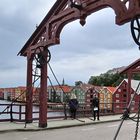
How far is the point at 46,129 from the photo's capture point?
19203 mm

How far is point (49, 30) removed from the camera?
19766 mm

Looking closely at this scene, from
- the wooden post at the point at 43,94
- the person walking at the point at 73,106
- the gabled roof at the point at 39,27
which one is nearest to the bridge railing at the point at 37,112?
the person walking at the point at 73,106

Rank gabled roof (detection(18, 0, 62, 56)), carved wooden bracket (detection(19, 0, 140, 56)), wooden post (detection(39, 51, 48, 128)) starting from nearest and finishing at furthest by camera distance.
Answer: carved wooden bracket (detection(19, 0, 140, 56))
gabled roof (detection(18, 0, 62, 56))
wooden post (detection(39, 51, 48, 128))

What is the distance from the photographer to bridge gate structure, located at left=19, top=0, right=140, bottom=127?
1580 centimetres

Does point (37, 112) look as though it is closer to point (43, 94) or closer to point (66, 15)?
point (43, 94)

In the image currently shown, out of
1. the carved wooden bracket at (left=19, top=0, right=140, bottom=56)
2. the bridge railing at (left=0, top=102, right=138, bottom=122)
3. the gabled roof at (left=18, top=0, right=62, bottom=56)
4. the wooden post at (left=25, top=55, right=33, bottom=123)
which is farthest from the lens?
the bridge railing at (left=0, top=102, right=138, bottom=122)

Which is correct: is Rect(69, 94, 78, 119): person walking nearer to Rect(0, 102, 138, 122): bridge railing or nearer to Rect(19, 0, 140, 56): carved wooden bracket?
Rect(0, 102, 138, 122): bridge railing

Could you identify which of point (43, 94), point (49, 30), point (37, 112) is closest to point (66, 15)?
point (49, 30)

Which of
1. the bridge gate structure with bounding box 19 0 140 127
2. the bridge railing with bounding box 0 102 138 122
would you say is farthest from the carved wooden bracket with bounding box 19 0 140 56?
the bridge railing with bounding box 0 102 138 122

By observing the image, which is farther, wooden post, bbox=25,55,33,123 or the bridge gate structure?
wooden post, bbox=25,55,33,123

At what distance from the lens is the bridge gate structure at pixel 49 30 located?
1580 cm

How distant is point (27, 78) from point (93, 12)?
6646mm

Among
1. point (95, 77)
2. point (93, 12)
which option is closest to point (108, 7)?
point (93, 12)

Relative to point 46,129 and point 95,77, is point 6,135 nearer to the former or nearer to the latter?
point 46,129
